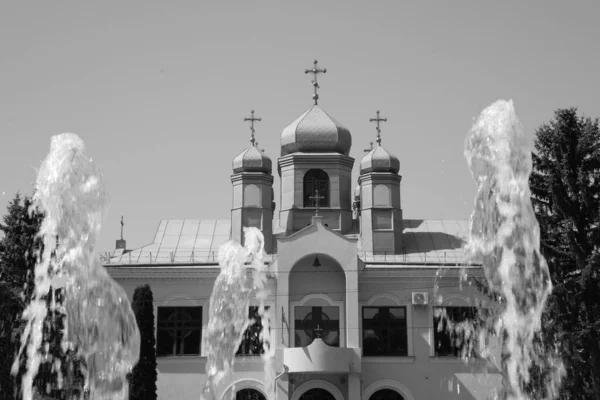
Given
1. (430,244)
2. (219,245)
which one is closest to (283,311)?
(219,245)

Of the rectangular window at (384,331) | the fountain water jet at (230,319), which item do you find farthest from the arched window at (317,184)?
the rectangular window at (384,331)

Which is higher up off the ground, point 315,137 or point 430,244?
point 315,137

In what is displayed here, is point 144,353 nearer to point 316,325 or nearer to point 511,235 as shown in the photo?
point 316,325

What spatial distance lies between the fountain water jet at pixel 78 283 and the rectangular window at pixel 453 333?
1233cm

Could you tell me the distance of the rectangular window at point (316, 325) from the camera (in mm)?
37281

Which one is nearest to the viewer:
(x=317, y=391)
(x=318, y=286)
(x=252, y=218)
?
(x=317, y=391)

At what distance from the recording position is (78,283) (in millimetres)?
24547

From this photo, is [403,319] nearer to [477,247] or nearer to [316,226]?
[316,226]

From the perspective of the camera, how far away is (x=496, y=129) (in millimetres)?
→ 24469

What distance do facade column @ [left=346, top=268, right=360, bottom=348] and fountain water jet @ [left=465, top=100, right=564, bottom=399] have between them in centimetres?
610

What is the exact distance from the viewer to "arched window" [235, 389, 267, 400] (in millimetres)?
36812

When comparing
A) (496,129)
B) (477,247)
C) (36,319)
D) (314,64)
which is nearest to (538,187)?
(477,247)

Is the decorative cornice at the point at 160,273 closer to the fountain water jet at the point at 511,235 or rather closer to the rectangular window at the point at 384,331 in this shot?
the rectangular window at the point at 384,331

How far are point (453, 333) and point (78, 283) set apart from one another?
17.7 m
